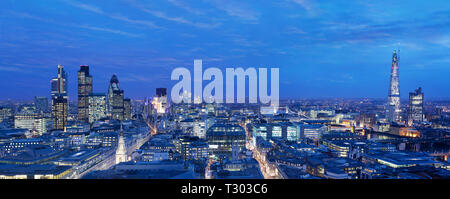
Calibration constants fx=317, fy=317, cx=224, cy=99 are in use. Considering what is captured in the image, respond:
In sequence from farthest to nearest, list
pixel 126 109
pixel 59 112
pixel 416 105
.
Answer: pixel 126 109 → pixel 416 105 → pixel 59 112

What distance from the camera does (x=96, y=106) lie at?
36.3 meters

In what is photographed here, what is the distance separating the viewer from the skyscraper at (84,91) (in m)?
35.5

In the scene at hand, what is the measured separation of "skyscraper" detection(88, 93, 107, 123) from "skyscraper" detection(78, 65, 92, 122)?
465mm

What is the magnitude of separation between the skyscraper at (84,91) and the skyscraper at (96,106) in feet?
1.53

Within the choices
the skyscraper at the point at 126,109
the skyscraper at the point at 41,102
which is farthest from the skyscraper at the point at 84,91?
the skyscraper at the point at 41,102

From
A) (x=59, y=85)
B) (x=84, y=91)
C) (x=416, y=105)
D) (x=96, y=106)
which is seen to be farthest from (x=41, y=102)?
(x=416, y=105)

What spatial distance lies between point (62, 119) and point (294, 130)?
22.0 m

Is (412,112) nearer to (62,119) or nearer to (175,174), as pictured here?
(175,174)

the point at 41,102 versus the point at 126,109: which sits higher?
the point at 41,102

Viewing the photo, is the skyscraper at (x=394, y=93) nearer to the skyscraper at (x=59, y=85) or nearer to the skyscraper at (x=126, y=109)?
the skyscraper at (x=126, y=109)

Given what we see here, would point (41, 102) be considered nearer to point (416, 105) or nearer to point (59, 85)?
point (59, 85)

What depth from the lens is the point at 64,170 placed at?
10008 mm

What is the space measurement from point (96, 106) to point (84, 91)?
242cm

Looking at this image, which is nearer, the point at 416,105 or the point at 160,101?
the point at 416,105
